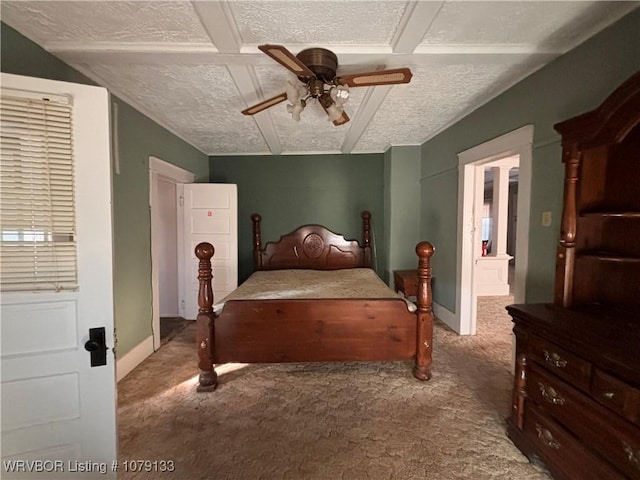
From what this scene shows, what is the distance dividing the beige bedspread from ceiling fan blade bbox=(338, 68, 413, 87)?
1.60m

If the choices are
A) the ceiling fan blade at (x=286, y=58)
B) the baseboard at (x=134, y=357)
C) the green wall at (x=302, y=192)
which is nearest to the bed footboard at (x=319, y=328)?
the baseboard at (x=134, y=357)

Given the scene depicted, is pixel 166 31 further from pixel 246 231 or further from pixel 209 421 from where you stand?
pixel 246 231

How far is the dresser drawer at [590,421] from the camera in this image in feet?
3.55

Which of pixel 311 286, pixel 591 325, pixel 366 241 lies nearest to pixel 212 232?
pixel 311 286

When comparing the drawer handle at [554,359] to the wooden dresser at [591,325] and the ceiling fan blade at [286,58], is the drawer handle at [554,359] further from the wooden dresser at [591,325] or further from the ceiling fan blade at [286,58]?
the ceiling fan blade at [286,58]

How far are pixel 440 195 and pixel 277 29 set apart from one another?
2722mm

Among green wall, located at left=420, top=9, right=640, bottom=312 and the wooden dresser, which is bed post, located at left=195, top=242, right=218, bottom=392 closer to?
the wooden dresser

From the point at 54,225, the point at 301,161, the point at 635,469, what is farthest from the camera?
the point at 301,161

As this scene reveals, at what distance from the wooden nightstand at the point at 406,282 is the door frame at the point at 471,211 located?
1.63 ft

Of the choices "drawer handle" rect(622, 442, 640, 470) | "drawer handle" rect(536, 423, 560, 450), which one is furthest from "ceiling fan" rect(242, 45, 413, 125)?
"drawer handle" rect(536, 423, 560, 450)

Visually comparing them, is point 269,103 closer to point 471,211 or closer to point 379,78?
point 379,78

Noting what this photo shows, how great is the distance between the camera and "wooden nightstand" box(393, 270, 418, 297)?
3.54m

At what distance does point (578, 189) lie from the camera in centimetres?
156

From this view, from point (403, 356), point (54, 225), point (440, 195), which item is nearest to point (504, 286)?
point (440, 195)
